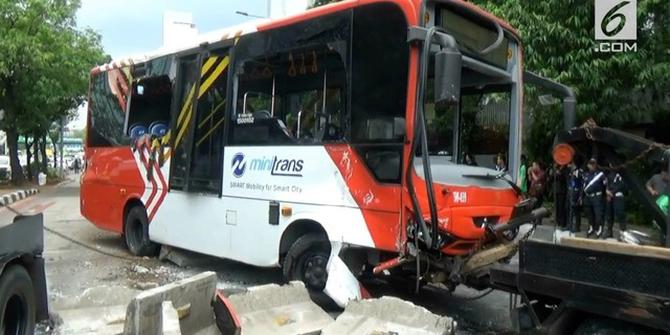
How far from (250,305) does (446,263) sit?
171 centimetres

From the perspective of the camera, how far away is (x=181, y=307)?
4238 millimetres

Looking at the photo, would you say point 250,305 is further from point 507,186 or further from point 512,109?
point 512,109

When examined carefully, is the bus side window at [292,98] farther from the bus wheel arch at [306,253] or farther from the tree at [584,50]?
the tree at [584,50]

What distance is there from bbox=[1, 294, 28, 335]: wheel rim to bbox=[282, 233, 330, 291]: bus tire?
2.64 meters

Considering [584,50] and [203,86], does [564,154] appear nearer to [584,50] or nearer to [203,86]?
[203,86]

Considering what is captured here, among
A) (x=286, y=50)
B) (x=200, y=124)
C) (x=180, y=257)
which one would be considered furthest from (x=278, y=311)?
(x=180, y=257)

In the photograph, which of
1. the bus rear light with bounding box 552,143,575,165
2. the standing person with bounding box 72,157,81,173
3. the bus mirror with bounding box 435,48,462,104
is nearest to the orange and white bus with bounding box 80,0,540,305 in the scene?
the bus mirror with bounding box 435,48,462,104

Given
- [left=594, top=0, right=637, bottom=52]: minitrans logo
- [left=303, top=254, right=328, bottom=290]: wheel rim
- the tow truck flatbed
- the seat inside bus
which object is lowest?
[left=303, top=254, right=328, bottom=290]: wheel rim

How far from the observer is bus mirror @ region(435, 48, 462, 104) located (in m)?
4.55

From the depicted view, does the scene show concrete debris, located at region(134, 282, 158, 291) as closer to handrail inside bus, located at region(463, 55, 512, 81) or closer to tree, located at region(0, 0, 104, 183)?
handrail inside bus, located at region(463, 55, 512, 81)

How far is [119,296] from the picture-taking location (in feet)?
17.1

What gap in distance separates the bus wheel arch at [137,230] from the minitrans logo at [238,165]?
2.25 metres

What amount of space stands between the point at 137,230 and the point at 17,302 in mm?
5026

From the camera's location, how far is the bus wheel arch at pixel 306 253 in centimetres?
613
